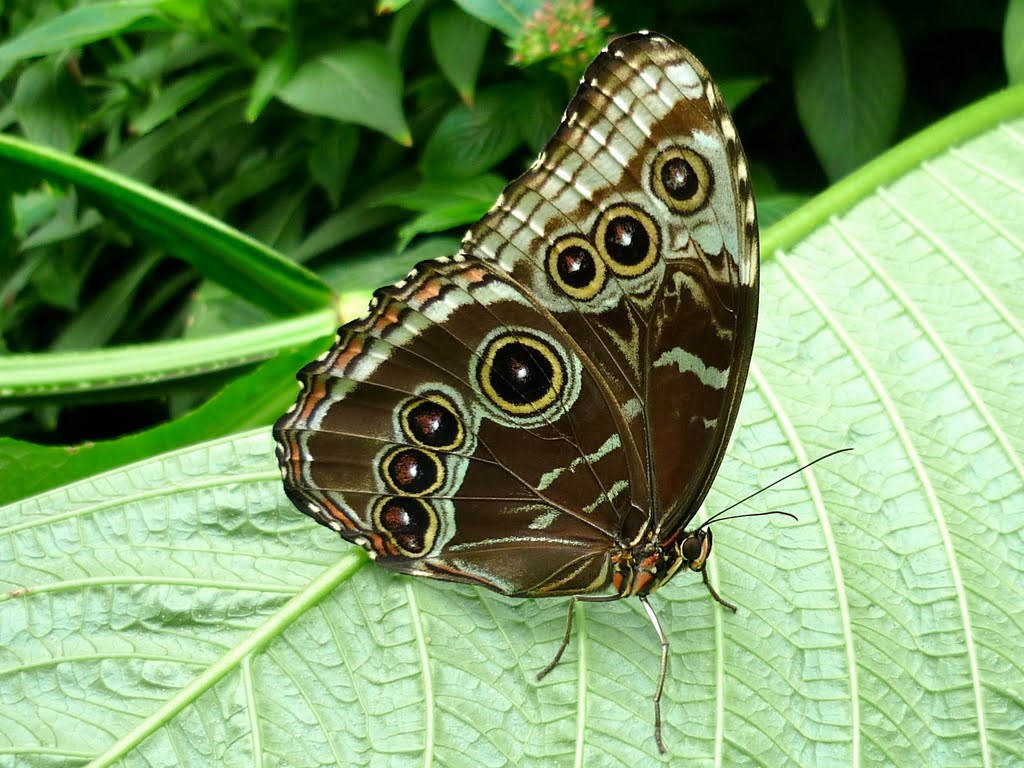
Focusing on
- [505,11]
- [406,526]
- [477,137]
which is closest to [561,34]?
[505,11]

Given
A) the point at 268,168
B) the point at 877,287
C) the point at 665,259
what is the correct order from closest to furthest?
the point at 665,259 → the point at 877,287 → the point at 268,168

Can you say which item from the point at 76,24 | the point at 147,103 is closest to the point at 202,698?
the point at 76,24

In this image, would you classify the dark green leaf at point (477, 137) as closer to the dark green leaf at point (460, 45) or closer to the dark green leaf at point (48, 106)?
the dark green leaf at point (460, 45)

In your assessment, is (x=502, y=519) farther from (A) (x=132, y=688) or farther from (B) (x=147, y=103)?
(B) (x=147, y=103)

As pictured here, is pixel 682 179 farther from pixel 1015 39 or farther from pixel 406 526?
pixel 1015 39

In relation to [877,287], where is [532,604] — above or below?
below

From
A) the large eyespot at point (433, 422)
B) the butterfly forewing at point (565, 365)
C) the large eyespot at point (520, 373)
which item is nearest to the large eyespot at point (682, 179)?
the butterfly forewing at point (565, 365)

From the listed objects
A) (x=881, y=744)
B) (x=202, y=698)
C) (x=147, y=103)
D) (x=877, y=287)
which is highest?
(x=147, y=103)
